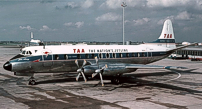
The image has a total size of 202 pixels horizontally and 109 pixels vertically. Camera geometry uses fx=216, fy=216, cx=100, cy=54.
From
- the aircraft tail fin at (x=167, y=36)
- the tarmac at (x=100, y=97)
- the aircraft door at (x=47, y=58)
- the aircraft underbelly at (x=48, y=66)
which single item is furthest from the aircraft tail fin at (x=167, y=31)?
the aircraft door at (x=47, y=58)

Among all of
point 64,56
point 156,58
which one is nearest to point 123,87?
point 64,56

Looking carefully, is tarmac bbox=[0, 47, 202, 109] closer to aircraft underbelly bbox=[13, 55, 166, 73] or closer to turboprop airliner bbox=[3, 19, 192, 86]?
turboprop airliner bbox=[3, 19, 192, 86]

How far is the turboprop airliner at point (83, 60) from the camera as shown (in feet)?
73.4

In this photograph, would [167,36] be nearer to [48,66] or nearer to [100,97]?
[48,66]

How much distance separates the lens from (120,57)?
2738 cm

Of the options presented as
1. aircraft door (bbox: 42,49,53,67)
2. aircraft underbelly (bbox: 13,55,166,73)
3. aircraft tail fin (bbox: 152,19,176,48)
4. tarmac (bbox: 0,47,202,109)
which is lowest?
tarmac (bbox: 0,47,202,109)

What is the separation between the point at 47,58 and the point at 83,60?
415 cm

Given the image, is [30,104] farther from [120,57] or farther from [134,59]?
[134,59]

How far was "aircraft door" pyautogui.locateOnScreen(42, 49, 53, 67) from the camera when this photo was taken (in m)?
23.5

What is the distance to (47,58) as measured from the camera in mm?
23656

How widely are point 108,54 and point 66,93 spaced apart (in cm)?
899

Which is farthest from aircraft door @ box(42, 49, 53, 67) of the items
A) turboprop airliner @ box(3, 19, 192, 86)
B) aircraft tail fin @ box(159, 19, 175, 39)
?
aircraft tail fin @ box(159, 19, 175, 39)

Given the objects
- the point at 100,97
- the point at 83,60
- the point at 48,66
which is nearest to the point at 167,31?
the point at 83,60

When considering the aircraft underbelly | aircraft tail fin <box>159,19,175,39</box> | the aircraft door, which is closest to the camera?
the aircraft underbelly
